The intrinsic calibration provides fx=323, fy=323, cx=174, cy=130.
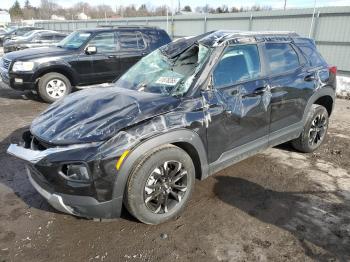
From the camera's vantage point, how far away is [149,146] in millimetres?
2855

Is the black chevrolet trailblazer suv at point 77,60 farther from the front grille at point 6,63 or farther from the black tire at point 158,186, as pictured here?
the black tire at point 158,186

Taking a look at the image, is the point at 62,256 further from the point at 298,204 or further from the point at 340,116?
the point at 340,116

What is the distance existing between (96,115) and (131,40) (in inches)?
238

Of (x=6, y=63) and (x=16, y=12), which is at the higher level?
(x=16, y=12)

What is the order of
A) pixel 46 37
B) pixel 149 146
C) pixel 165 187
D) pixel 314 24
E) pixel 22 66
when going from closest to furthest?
pixel 149 146 < pixel 165 187 < pixel 22 66 < pixel 314 24 < pixel 46 37

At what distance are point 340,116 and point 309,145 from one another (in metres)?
2.87

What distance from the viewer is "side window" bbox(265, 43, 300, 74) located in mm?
4043

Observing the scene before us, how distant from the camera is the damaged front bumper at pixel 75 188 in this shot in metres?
2.71

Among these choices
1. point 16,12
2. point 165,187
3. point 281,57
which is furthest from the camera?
point 16,12

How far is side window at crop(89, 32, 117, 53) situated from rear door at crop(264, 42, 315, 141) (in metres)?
5.21

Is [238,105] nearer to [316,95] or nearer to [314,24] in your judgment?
[316,95]

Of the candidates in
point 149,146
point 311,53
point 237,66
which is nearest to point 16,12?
point 311,53

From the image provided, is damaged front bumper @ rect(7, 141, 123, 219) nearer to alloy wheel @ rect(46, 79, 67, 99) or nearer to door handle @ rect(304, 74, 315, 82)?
door handle @ rect(304, 74, 315, 82)

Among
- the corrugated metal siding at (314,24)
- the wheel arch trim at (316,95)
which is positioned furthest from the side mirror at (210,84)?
the corrugated metal siding at (314,24)
